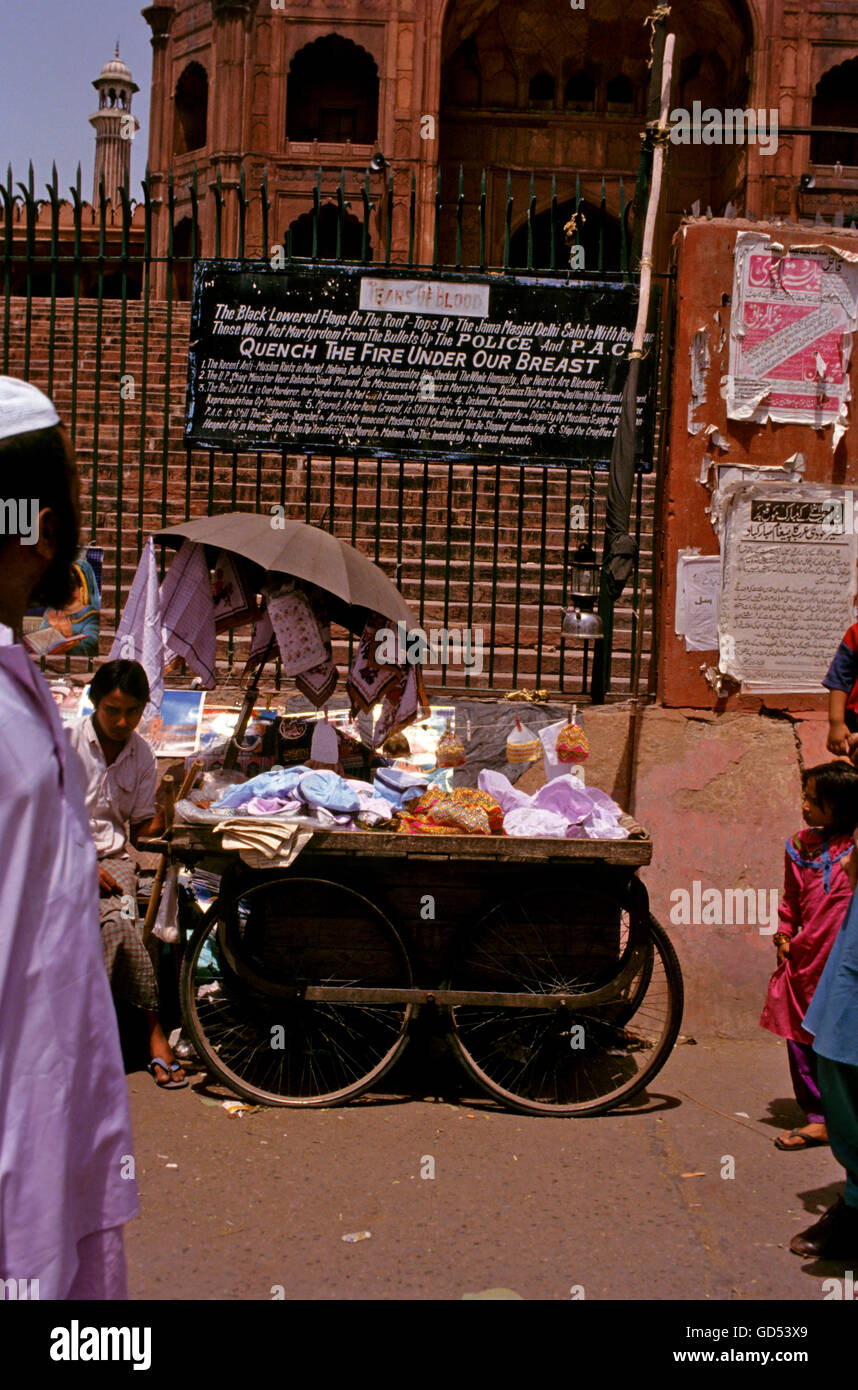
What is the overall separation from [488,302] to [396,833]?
303 cm

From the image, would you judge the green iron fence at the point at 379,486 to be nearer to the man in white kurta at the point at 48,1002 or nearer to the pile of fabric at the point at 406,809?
the pile of fabric at the point at 406,809

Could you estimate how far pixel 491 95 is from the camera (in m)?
26.2

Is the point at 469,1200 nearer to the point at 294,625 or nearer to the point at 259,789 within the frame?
the point at 259,789

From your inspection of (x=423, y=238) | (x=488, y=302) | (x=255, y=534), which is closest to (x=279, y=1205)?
(x=255, y=534)

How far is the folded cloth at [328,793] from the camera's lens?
4.79 metres

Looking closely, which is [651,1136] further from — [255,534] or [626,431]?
[626,431]

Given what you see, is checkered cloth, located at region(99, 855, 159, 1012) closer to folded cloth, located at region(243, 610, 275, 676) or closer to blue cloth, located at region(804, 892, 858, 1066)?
folded cloth, located at region(243, 610, 275, 676)

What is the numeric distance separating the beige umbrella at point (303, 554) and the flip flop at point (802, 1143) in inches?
94.9

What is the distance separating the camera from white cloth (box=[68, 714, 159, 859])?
16.5 ft

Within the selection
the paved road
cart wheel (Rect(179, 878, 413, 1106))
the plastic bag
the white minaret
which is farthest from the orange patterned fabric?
the white minaret

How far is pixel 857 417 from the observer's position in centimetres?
630

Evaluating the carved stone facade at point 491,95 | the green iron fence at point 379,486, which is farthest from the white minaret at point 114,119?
the green iron fence at point 379,486
